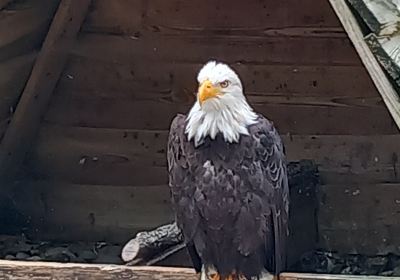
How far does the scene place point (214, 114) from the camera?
3.15m

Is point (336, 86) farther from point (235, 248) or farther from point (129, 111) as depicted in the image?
point (235, 248)

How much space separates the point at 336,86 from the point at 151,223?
1.09 metres

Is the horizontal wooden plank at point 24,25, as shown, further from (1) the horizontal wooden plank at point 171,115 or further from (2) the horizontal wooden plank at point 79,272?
(2) the horizontal wooden plank at point 79,272

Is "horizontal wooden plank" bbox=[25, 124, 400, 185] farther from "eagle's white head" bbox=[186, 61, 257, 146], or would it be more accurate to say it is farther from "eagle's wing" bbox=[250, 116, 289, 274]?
"eagle's white head" bbox=[186, 61, 257, 146]

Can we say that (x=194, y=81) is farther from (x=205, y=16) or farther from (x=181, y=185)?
(x=181, y=185)

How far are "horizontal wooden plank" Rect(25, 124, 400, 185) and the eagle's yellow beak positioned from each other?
1646 mm

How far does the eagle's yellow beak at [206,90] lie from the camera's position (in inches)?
120

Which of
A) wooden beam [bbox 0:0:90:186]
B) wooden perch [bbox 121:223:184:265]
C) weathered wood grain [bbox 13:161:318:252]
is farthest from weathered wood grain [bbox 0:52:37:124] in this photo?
wooden perch [bbox 121:223:184:265]

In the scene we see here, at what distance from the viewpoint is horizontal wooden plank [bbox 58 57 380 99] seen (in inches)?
180

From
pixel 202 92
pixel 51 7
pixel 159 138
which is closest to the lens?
pixel 202 92

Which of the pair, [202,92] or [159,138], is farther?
[159,138]

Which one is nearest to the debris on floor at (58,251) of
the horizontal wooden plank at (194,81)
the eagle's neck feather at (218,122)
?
the horizontal wooden plank at (194,81)

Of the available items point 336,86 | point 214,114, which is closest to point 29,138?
point 336,86

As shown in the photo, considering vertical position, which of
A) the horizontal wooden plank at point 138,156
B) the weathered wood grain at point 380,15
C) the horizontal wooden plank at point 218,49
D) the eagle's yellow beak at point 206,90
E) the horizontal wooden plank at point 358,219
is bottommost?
the horizontal wooden plank at point 358,219
